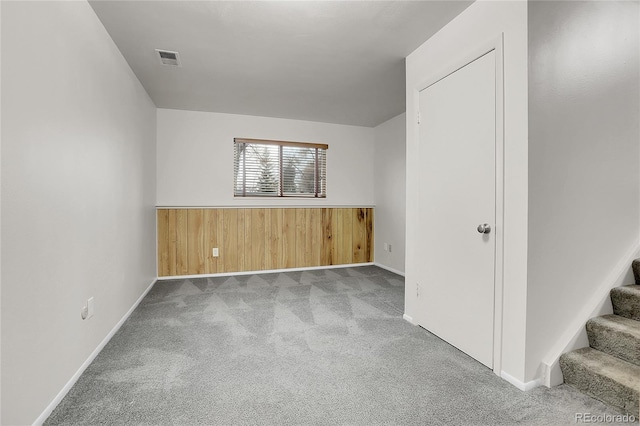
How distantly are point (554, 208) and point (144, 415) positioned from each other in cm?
236

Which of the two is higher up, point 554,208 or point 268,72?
point 268,72

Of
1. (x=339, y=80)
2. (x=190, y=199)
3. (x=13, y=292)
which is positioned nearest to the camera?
(x=13, y=292)

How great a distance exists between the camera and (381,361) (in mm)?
1935

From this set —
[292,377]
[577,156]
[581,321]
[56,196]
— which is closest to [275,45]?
[56,196]

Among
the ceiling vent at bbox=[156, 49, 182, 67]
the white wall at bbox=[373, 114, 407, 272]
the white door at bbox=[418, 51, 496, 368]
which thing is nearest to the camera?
the white door at bbox=[418, 51, 496, 368]

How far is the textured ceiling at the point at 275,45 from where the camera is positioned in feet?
6.48

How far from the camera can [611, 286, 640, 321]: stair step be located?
5.82 feet

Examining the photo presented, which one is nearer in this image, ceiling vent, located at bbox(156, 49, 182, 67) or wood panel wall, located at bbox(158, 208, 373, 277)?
ceiling vent, located at bbox(156, 49, 182, 67)

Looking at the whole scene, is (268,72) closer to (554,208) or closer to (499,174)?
(499,174)

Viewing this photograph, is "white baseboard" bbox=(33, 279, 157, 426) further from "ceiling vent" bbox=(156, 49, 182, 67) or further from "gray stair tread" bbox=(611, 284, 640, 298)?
"gray stair tread" bbox=(611, 284, 640, 298)

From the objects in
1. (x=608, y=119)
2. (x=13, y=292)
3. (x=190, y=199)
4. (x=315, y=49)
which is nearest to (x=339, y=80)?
(x=315, y=49)

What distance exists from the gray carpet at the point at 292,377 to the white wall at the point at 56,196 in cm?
25

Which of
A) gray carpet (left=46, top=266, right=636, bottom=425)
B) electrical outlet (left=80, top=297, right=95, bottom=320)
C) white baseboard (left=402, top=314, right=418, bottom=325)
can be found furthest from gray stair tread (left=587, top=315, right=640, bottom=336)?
electrical outlet (left=80, top=297, right=95, bottom=320)

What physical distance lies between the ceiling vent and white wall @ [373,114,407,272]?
114 inches
